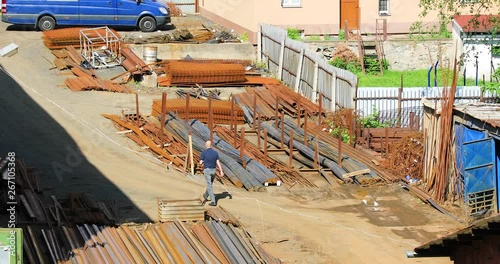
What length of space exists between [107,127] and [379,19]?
52.2ft

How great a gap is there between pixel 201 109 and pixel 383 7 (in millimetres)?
14411

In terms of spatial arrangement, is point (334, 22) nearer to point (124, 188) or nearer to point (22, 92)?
point (22, 92)

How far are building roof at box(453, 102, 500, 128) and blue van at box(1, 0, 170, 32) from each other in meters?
16.9

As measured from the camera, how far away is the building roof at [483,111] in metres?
21.2

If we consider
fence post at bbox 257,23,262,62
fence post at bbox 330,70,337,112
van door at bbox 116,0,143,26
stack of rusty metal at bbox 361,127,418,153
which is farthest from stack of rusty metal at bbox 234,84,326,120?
van door at bbox 116,0,143,26

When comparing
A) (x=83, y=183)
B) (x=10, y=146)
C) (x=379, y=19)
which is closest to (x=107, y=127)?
(x=10, y=146)

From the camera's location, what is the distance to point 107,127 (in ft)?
86.8

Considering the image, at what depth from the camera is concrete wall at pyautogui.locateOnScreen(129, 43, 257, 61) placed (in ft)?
112

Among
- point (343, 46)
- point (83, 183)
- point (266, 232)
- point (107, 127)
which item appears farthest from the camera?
point (343, 46)

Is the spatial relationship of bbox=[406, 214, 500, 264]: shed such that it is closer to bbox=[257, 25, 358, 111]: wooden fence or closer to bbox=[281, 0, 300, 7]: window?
bbox=[257, 25, 358, 111]: wooden fence

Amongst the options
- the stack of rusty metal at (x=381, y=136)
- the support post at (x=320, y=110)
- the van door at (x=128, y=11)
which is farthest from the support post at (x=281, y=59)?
the stack of rusty metal at (x=381, y=136)

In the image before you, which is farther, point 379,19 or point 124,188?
point 379,19

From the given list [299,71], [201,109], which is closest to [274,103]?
[299,71]

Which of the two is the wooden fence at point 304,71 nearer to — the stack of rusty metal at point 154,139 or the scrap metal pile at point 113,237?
the stack of rusty metal at point 154,139
